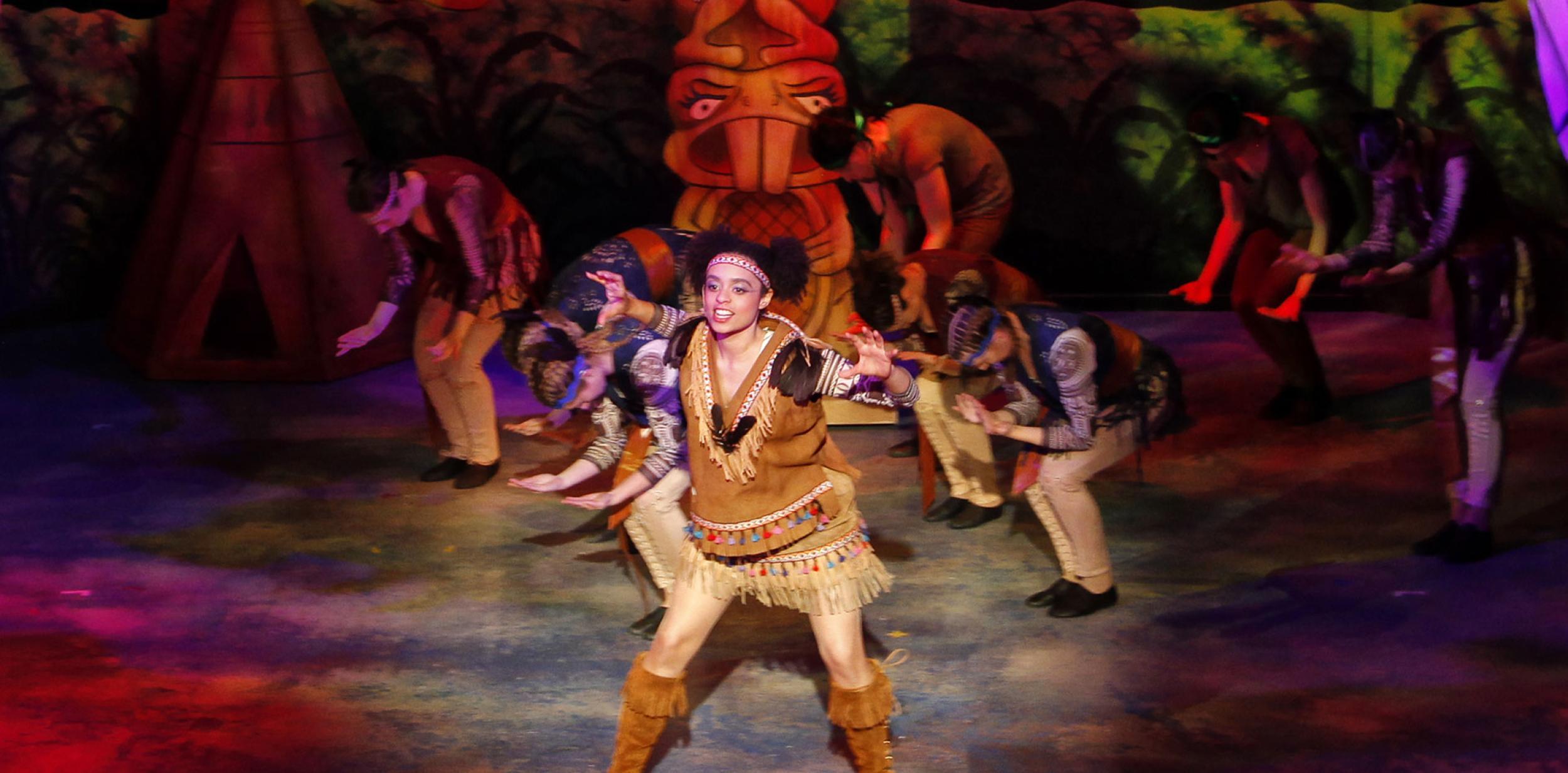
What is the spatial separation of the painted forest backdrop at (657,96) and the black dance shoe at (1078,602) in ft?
15.7

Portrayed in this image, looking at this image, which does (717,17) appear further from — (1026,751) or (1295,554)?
(1026,751)

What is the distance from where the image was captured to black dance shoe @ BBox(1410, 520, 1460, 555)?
18.5 feet

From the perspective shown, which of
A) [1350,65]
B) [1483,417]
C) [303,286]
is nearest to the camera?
[1483,417]

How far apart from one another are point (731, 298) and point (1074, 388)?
151cm

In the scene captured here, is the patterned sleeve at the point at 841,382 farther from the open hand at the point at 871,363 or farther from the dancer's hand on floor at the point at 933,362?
the dancer's hand on floor at the point at 933,362

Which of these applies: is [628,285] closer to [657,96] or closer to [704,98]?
[704,98]

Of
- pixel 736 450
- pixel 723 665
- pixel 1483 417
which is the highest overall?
pixel 736 450

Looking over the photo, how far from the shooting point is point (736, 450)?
3826mm

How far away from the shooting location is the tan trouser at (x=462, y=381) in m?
6.47

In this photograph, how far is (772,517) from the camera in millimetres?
3848

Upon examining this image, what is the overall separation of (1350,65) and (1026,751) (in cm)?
633

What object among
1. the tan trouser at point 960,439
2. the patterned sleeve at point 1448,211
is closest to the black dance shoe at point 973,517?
the tan trouser at point 960,439

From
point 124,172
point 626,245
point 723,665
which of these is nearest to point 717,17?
point 626,245

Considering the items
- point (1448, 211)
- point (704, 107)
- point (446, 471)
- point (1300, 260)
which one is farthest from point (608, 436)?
point (1448, 211)
